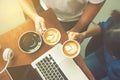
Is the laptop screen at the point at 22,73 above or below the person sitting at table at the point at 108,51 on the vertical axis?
above

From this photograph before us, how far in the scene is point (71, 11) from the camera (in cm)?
144

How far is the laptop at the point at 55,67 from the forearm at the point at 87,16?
10.1 inches

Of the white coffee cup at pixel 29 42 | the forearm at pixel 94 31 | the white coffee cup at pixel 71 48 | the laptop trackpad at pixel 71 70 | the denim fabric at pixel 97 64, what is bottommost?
the denim fabric at pixel 97 64

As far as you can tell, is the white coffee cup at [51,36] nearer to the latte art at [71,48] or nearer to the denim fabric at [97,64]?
the latte art at [71,48]

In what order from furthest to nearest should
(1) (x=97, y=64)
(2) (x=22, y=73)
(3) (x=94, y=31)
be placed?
(1) (x=97, y=64)
(3) (x=94, y=31)
(2) (x=22, y=73)

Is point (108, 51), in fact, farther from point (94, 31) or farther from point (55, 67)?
point (55, 67)

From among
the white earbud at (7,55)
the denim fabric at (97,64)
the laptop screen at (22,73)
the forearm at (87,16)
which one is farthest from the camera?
the denim fabric at (97,64)

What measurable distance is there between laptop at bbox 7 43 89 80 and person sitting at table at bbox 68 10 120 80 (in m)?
0.16

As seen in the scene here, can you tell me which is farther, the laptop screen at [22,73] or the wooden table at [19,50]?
the wooden table at [19,50]

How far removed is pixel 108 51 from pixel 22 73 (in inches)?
17.4

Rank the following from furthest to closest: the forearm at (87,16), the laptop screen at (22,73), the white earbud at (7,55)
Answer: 1. the forearm at (87,16)
2. the white earbud at (7,55)
3. the laptop screen at (22,73)

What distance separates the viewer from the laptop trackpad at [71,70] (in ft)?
3.79

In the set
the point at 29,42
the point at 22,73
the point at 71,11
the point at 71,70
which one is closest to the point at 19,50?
the point at 29,42

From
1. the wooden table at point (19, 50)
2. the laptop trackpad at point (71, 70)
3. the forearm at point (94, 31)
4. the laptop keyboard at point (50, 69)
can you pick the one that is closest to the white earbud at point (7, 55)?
the wooden table at point (19, 50)
